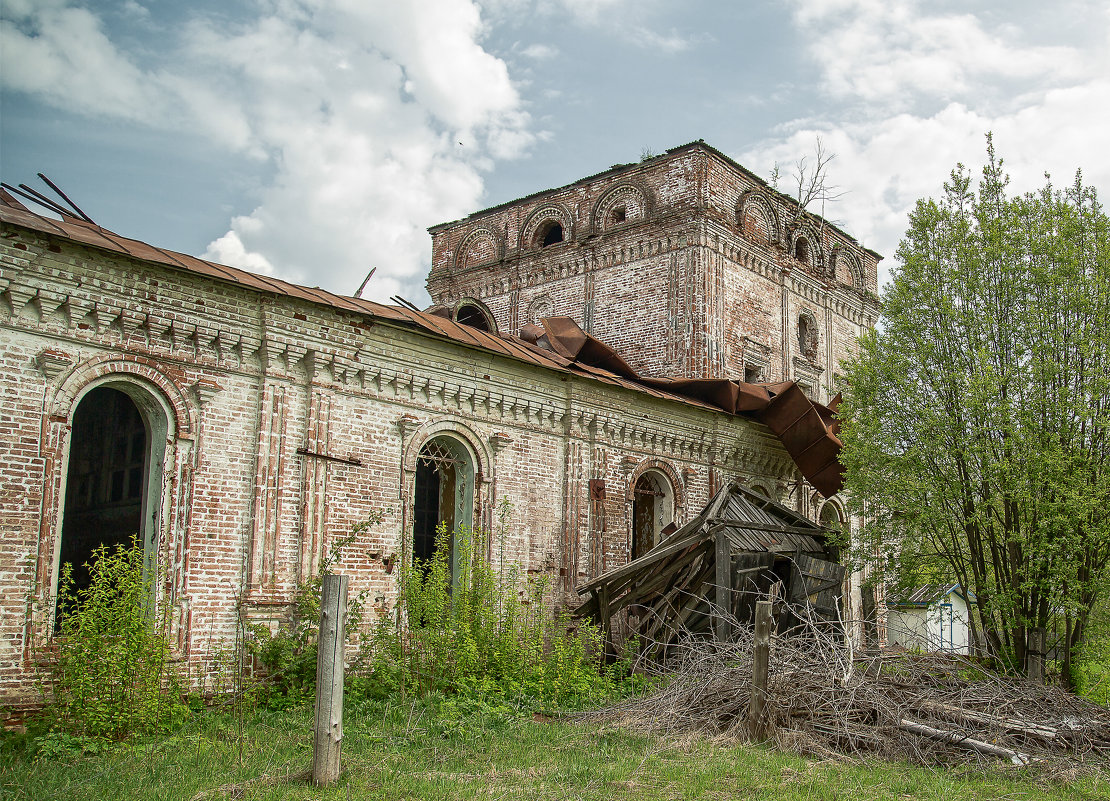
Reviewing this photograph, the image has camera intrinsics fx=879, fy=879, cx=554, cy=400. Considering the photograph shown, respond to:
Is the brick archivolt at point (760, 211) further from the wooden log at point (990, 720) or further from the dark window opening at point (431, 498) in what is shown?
the wooden log at point (990, 720)

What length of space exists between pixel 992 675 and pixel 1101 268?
245 inches

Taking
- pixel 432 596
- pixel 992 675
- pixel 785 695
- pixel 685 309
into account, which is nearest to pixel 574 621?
pixel 432 596

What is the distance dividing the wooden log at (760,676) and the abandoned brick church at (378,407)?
473cm

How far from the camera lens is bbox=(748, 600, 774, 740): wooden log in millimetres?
8273

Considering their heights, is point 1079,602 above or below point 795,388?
below

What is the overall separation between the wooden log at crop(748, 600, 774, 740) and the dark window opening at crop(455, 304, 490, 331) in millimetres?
12837

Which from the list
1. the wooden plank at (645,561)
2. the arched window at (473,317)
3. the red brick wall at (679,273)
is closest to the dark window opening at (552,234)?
the red brick wall at (679,273)

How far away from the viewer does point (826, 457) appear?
1627cm

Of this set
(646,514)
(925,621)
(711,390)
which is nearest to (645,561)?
(646,514)

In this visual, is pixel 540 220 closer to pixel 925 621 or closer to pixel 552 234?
pixel 552 234

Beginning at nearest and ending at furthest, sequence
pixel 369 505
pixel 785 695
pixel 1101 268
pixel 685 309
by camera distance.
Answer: pixel 785 695 < pixel 369 505 < pixel 1101 268 < pixel 685 309

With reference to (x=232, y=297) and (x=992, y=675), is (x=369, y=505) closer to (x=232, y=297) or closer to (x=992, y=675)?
(x=232, y=297)

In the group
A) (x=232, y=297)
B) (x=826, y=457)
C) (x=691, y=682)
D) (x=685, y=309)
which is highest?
(x=685, y=309)

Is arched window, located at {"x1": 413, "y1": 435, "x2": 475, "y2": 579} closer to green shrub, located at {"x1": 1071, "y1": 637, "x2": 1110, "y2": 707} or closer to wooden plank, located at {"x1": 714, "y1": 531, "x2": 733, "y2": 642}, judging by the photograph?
wooden plank, located at {"x1": 714, "y1": 531, "x2": 733, "y2": 642}
